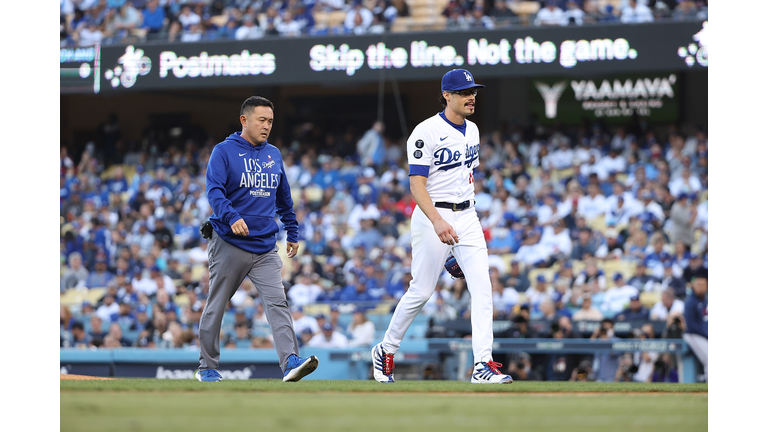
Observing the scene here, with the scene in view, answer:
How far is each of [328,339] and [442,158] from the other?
5867mm

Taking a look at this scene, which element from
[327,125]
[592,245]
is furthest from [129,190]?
[592,245]

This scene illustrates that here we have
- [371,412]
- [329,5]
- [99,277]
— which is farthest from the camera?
[329,5]

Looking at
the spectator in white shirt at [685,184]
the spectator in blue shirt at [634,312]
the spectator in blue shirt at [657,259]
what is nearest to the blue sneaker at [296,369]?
the spectator in blue shirt at [634,312]

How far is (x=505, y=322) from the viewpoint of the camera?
10086 millimetres

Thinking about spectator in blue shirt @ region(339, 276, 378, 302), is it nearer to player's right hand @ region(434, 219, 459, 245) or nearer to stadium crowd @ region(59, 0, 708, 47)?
stadium crowd @ region(59, 0, 708, 47)

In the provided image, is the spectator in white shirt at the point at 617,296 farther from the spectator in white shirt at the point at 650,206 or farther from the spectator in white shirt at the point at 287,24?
the spectator in white shirt at the point at 287,24

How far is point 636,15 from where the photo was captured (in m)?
14.3

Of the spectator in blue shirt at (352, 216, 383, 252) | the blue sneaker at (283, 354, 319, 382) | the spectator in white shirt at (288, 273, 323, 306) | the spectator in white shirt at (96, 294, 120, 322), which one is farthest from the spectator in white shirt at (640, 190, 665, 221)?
the blue sneaker at (283, 354, 319, 382)

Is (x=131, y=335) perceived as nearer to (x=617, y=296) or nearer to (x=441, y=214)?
(x=617, y=296)

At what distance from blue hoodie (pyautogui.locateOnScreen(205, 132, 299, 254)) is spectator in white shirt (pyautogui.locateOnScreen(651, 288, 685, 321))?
617 centimetres

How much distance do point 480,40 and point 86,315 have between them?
295 inches

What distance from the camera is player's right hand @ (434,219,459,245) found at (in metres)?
5.02

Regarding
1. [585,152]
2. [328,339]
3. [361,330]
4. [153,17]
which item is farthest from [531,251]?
[153,17]
